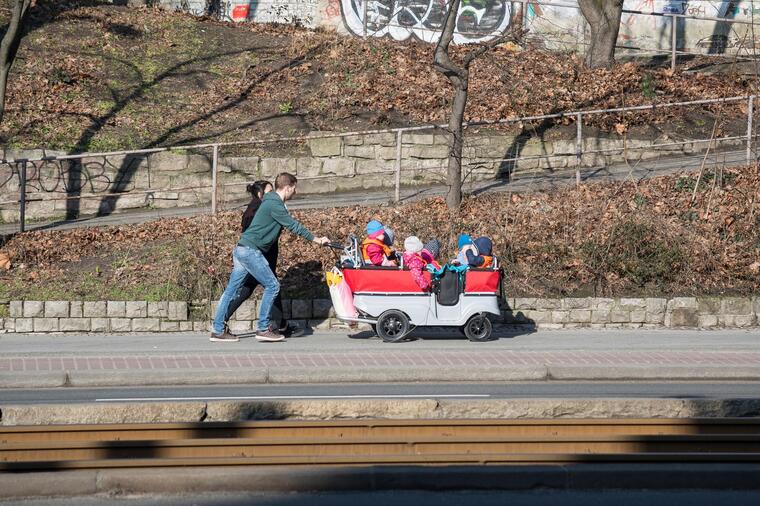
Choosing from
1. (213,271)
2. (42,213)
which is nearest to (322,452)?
(213,271)

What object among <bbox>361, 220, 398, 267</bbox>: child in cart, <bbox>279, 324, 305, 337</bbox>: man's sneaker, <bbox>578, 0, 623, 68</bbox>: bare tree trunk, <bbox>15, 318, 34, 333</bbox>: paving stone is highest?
<bbox>578, 0, 623, 68</bbox>: bare tree trunk

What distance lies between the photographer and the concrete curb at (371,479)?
21.8 ft

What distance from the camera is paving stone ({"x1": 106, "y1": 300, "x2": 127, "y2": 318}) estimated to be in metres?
15.1

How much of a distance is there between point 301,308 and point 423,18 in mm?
14832

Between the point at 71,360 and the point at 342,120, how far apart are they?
11516 mm

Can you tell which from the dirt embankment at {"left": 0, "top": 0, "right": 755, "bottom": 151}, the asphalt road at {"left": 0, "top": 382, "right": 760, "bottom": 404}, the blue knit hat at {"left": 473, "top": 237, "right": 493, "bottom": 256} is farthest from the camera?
the dirt embankment at {"left": 0, "top": 0, "right": 755, "bottom": 151}

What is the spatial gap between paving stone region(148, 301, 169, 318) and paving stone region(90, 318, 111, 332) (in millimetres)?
602

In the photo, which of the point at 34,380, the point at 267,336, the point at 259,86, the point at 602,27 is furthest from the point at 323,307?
the point at 602,27

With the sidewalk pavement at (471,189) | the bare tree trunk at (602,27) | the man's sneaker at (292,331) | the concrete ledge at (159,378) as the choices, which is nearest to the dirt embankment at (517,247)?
the man's sneaker at (292,331)

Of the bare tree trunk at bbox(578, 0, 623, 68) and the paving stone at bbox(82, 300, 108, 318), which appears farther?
the bare tree trunk at bbox(578, 0, 623, 68)

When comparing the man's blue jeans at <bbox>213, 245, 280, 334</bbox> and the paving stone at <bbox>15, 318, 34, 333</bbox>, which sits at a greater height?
the man's blue jeans at <bbox>213, 245, 280, 334</bbox>

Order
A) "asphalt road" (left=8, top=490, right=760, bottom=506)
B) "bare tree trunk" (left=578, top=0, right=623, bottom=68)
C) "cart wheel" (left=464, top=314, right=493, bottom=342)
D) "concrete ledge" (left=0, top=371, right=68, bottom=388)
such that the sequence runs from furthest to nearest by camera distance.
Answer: "bare tree trunk" (left=578, top=0, right=623, bottom=68) < "cart wheel" (left=464, top=314, right=493, bottom=342) < "concrete ledge" (left=0, top=371, right=68, bottom=388) < "asphalt road" (left=8, top=490, right=760, bottom=506)

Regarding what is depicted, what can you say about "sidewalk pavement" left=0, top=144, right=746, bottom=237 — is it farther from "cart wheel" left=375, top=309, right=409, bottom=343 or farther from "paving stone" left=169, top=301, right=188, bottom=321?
"cart wheel" left=375, top=309, right=409, bottom=343

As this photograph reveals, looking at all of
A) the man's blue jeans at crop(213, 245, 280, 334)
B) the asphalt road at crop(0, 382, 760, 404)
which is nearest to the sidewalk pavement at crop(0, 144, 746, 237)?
the man's blue jeans at crop(213, 245, 280, 334)
